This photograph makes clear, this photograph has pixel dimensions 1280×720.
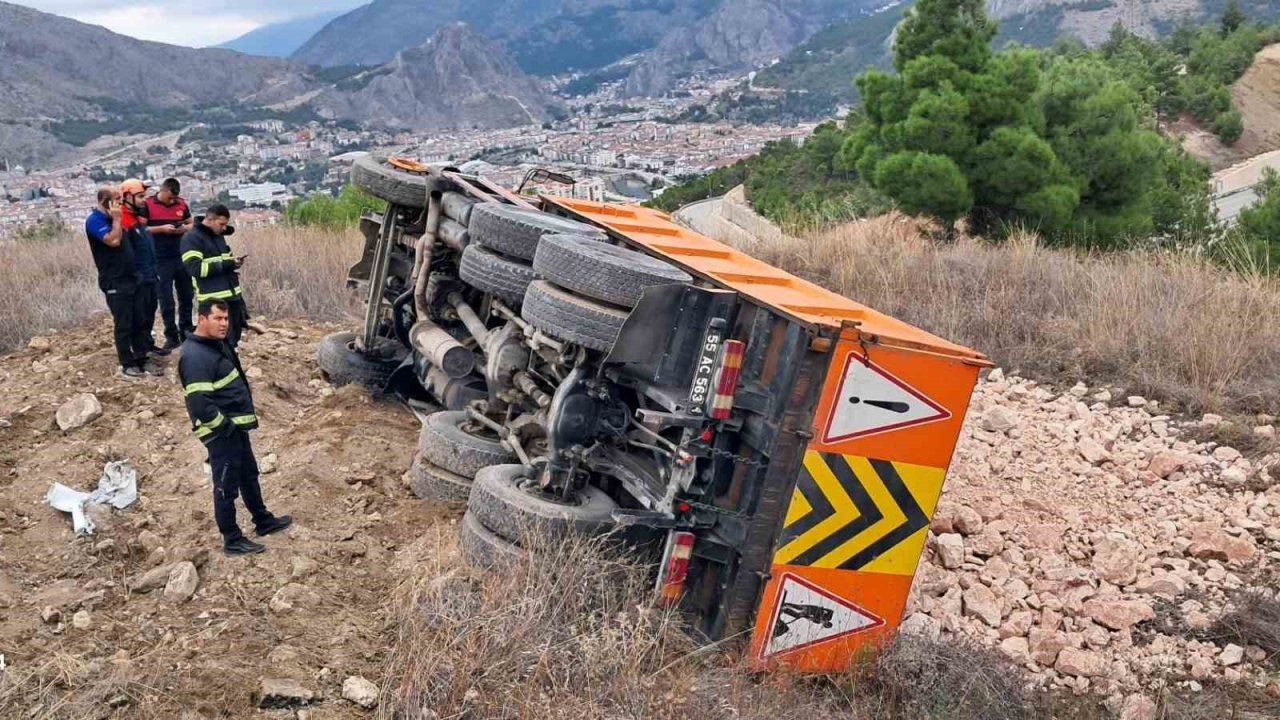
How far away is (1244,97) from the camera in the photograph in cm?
3666

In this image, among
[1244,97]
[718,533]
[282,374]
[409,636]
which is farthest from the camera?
[1244,97]

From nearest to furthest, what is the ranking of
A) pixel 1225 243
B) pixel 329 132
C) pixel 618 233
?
pixel 618 233 < pixel 1225 243 < pixel 329 132

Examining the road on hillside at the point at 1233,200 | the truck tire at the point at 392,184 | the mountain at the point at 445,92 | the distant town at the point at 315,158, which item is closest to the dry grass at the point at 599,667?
the truck tire at the point at 392,184

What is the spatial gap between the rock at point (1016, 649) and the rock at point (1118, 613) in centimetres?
38

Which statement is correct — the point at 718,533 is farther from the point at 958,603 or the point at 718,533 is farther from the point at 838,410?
the point at 958,603

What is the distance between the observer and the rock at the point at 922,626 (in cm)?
450

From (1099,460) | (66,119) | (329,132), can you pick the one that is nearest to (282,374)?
(1099,460)

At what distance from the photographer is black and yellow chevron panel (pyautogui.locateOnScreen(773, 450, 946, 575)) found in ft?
13.0

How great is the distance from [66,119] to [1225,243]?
5113 centimetres

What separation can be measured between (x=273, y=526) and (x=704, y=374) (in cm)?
231

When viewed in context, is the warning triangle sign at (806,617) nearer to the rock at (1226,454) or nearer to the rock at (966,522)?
the rock at (966,522)

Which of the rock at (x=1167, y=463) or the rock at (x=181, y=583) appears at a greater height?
the rock at (x=1167, y=463)

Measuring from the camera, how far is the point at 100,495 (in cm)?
562

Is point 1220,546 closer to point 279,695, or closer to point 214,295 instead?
point 279,695
